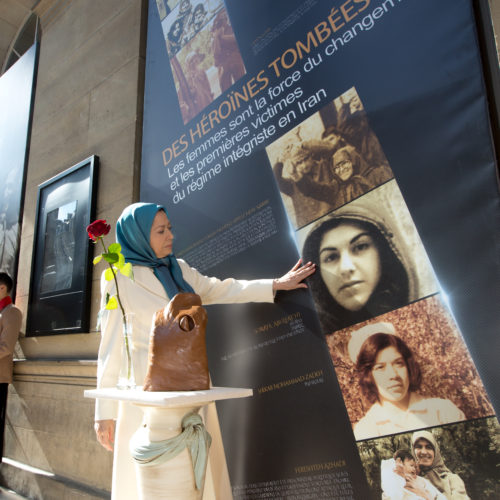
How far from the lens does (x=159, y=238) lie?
2010 mm

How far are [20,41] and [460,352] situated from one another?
7795 millimetres

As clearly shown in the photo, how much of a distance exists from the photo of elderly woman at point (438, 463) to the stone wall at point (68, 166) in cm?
211

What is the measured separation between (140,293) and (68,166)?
2.69 meters

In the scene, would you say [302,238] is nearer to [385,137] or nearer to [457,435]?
[385,137]

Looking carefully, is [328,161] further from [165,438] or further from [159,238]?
[165,438]

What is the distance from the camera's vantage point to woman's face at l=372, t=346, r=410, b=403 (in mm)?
1677

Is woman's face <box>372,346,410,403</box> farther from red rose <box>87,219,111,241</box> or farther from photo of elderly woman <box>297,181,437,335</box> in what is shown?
red rose <box>87,219,111,241</box>

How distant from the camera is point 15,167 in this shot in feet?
15.9

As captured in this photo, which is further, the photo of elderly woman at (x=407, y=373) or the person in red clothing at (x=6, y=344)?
the person in red clothing at (x=6, y=344)

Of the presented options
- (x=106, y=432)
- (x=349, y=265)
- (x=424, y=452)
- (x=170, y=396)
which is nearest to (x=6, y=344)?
(x=106, y=432)

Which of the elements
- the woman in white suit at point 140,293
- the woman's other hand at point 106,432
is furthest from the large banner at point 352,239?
the woman's other hand at point 106,432

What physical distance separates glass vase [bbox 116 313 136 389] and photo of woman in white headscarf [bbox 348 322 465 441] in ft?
3.08

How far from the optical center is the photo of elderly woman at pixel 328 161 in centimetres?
185

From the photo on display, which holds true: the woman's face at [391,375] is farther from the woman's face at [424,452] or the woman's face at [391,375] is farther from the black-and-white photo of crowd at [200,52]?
the black-and-white photo of crowd at [200,52]
